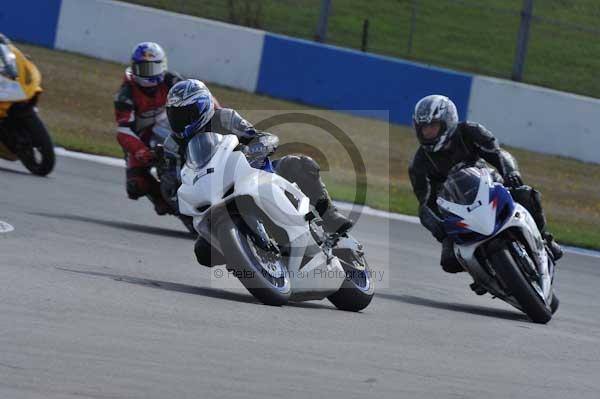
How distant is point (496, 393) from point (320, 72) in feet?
48.7

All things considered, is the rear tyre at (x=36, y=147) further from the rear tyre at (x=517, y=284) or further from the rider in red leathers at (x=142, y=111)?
the rear tyre at (x=517, y=284)

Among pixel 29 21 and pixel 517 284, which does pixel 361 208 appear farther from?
A: pixel 29 21

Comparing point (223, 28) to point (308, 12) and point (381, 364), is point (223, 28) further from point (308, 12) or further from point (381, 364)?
point (381, 364)

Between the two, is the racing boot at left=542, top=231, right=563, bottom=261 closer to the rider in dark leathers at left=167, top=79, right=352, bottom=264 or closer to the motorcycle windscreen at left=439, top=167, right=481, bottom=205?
the motorcycle windscreen at left=439, top=167, right=481, bottom=205

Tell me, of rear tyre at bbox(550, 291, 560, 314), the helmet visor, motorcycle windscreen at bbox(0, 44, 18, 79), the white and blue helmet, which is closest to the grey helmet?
rear tyre at bbox(550, 291, 560, 314)

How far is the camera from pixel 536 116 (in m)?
19.6

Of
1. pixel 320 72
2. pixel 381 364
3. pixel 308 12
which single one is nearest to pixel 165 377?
pixel 381 364

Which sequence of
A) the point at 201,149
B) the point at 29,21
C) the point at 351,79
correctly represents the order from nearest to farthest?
the point at 201,149, the point at 351,79, the point at 29,21

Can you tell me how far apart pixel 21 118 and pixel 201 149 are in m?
5.54

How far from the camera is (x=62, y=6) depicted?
20984mm

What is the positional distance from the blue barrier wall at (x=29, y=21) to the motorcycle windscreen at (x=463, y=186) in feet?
43.7

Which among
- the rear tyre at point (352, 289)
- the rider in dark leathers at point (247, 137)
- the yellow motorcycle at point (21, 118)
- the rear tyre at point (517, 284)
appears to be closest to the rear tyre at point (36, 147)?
the yellow motorcycle at point (21, 118)

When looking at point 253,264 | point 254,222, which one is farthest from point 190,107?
point 253,264

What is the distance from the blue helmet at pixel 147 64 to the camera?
11.8 m
